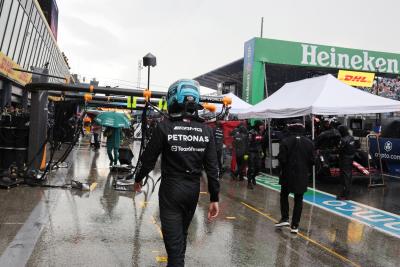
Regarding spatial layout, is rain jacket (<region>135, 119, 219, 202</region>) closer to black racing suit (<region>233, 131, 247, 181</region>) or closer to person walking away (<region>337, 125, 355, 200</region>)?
person walking away (<region>337, 125, 355, 200</region>)

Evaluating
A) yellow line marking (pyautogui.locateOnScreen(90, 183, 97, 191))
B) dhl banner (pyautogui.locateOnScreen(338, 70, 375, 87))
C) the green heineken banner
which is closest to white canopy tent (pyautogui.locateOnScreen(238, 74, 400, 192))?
yellow line marking (pyautogui.locateOnScreen(90, 183, 97, 191))

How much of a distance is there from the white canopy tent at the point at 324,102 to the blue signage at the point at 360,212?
7.20 ft

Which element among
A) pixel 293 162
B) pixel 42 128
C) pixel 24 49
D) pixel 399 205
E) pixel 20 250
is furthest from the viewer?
pixel 24 49

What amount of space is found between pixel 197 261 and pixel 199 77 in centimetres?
3706

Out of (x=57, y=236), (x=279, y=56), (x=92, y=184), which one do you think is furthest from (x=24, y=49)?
(x=57, y=236)

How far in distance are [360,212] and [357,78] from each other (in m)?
19.2

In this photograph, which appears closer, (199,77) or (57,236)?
(57,236)

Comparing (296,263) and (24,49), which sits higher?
(24,49)

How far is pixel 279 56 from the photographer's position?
77.2ft

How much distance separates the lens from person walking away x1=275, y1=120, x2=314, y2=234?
6348 millimetres

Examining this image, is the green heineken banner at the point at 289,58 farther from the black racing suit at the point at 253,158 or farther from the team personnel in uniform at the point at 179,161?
the team personnel in uniform at the point at 179,161

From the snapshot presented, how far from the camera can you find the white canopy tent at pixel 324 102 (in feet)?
33.9

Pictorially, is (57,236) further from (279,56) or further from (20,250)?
(279,56)

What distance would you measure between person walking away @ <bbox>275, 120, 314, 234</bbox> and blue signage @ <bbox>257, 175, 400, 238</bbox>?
1.75 meters
